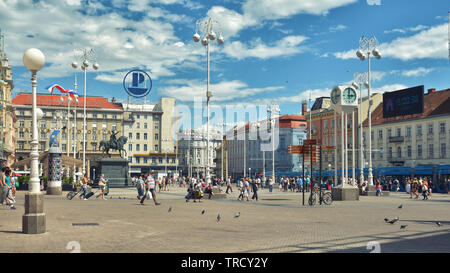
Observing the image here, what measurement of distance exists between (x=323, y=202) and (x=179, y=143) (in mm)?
130447

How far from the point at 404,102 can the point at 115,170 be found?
4735 cm

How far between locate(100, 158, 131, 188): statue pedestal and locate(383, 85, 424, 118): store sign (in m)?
45.1

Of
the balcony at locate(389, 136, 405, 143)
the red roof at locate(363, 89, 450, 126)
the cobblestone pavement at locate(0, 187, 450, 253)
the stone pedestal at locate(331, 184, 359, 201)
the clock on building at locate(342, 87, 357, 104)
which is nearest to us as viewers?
the cobblestone pavement at locate(0, 187, 450, 253)

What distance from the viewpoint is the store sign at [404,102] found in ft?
226

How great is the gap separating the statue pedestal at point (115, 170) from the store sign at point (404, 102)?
45117mm

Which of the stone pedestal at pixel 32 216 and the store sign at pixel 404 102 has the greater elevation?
the store sign at pixel 404 102

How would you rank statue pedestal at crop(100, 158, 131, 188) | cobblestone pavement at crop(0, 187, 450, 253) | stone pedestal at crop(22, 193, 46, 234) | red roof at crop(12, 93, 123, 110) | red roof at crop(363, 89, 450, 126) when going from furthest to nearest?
red roof at crop(12, 93, 123, 110)
red roof at crop(363, 89, 450, 126)
statue pedestal at crop(100, 158, 131, 188)
stone pedestal at crop(22, 193, 46, 234)
cobblestone pavement at crop(0, 187, 450, 253)

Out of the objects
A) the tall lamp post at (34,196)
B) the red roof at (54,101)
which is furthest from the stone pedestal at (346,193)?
the red roof at (54,101)

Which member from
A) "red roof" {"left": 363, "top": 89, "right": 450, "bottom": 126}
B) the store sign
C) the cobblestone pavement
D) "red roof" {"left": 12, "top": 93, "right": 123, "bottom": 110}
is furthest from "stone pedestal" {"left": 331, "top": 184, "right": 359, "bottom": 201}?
"red roof" {"left": 12, "top": 93, "right": 123, "bottom": 110}

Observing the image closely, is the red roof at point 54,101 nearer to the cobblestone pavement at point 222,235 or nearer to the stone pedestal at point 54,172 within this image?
the stone pedestal at point 54,172

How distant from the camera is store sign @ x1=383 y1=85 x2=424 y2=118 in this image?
69.0 meters

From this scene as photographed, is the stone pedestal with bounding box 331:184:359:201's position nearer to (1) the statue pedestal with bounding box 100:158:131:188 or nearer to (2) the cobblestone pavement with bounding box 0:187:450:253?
Result: (2) the cobblestone pavement with bounding box 0:187:450:253
